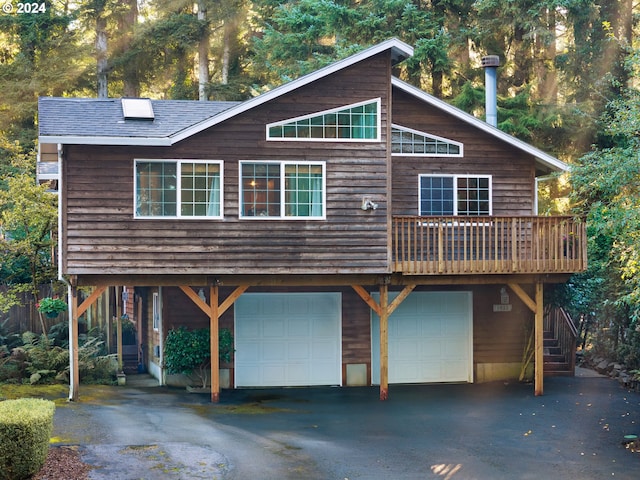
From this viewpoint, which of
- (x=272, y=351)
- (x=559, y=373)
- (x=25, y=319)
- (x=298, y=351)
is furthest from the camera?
(x=25, y=319)

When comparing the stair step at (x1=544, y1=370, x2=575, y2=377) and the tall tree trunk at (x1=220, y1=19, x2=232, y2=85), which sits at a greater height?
the tall tree trunk at (x1=220, y1=19, x2=232, y2=85)

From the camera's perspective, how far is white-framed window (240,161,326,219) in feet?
58.4

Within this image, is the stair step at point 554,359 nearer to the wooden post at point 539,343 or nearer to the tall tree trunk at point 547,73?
the wooden post at point 539,343

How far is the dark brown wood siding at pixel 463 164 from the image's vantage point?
1969cm

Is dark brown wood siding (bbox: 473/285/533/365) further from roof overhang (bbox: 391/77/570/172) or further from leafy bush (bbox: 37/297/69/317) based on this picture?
leafy bush (bbox: 37/297/69/317)

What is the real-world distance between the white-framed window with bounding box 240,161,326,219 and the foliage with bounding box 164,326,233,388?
327 centimetres

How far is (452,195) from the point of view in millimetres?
19844

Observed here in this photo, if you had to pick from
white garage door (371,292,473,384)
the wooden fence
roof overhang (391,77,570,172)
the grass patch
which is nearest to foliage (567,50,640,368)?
roof overhang (391,77,570,172)

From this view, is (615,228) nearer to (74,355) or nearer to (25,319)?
(74,355)

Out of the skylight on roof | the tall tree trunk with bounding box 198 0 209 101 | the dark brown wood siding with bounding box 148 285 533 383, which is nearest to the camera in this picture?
the skylight on roof

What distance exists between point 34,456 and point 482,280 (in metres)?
10.7

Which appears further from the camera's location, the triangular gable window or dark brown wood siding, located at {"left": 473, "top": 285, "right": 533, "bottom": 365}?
dark brown wood siding, located at {"left": 473, "top": 285, "right": 533, "bottom": 365}

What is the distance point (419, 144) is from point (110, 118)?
689 cm

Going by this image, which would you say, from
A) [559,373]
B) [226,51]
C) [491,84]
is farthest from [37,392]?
[226,51]
